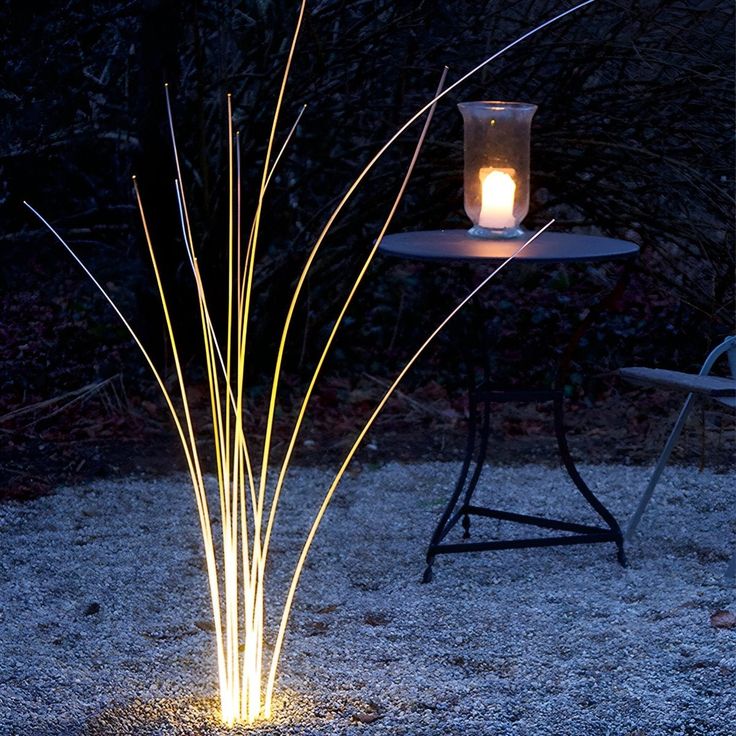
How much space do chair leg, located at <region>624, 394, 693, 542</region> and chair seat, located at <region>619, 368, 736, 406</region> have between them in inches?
4.8

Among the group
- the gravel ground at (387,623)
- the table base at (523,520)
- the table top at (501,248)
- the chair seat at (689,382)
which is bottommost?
the gravel ground at (387,623)

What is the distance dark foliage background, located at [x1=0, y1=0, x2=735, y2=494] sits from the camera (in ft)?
17.9

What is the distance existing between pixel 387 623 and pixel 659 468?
1171mm

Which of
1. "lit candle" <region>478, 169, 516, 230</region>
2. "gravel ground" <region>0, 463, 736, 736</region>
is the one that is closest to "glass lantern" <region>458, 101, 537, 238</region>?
"lit candle" <region>478, 169, 516, 230</region>

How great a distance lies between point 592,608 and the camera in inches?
143

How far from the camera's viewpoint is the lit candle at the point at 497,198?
13.4 ft

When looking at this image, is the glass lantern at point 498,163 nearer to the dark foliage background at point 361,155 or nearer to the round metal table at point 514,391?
the round metal table at point 514,391

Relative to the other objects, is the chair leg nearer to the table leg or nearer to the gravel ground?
the gravel ground

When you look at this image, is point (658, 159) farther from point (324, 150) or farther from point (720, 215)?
point (324, 150)

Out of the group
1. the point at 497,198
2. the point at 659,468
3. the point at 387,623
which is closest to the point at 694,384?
the point at 659,468

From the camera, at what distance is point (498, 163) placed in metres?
4.11

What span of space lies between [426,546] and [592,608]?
80 cm

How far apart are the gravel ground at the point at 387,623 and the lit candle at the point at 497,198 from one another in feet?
3.67

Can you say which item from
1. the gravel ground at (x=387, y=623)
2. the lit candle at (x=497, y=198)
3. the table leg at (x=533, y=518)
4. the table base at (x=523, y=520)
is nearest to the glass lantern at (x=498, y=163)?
the lit candle at (x=497, y=198)
